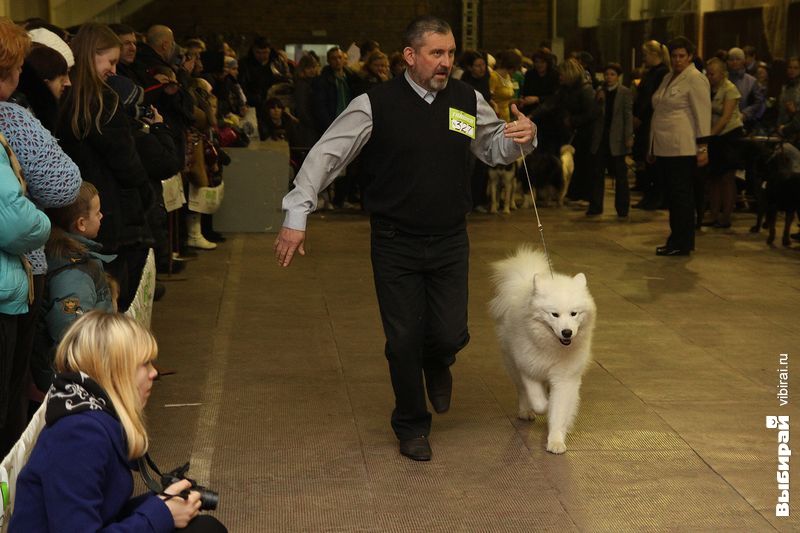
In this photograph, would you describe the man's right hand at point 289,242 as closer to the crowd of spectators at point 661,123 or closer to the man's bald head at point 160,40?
the man's bald head at point 160,40

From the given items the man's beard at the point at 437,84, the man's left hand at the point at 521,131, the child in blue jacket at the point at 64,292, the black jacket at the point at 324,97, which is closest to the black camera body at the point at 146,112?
the child in blue jacket at the point at 64,292

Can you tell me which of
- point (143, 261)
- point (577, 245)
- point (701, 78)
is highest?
point (701, 78)

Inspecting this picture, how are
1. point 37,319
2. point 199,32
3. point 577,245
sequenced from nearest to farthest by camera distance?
1. point 37,319
2. point 577,245
3. point 199,32

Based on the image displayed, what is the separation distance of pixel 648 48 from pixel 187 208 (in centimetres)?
543

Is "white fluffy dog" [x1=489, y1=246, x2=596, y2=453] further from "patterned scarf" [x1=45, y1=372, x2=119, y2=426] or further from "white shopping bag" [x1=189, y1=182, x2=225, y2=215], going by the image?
"white shopping bag" [x1=189, y1=182, x2=225, y2=215]

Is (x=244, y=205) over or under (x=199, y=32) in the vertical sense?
under

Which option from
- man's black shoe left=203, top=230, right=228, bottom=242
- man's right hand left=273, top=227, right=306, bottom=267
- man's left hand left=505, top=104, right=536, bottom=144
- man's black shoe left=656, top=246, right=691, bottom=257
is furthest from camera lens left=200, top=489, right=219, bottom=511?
man's black shoe left=203, top=230, right=228, bottom=242

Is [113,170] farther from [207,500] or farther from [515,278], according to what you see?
[207,500]

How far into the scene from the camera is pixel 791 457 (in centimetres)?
494

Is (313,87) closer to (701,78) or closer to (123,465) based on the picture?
(701,78)

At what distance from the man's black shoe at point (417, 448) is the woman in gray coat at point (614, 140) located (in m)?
8.63

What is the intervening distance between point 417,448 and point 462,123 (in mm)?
1470

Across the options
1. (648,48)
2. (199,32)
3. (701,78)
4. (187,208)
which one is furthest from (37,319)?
(199,32)

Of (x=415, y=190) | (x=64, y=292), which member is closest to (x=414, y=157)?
(x=415, y=190)
